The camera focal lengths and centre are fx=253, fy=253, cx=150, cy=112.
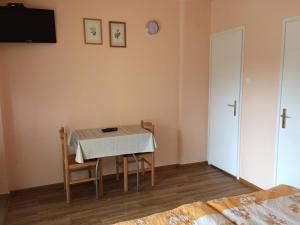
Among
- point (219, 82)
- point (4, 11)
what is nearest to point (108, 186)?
point (219, 82)

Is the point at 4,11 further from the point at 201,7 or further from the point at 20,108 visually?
the point at 201,7

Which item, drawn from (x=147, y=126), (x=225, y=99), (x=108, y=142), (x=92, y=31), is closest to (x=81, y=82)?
(x=92, y=31)

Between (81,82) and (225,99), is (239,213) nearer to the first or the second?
(225,99)

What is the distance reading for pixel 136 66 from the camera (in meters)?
3.73

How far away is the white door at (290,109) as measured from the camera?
2.71m

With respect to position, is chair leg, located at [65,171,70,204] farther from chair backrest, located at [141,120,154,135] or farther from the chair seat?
chair backrest, located at [141,120,154,135]

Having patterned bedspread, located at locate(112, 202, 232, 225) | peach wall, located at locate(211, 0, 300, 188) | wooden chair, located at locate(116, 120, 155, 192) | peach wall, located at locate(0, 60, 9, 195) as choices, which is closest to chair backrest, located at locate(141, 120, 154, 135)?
wooden chair, located at locate(116, 120, 155, 192)

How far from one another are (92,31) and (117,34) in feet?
1.15

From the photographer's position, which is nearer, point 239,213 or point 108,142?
point 239,213

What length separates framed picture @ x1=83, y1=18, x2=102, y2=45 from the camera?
133 inches

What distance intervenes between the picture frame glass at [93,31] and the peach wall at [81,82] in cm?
7

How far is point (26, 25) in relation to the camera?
119 inches

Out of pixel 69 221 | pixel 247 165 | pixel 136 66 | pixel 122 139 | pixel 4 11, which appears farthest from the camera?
pixel 136 66

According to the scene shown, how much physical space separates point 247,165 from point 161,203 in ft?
4.40
